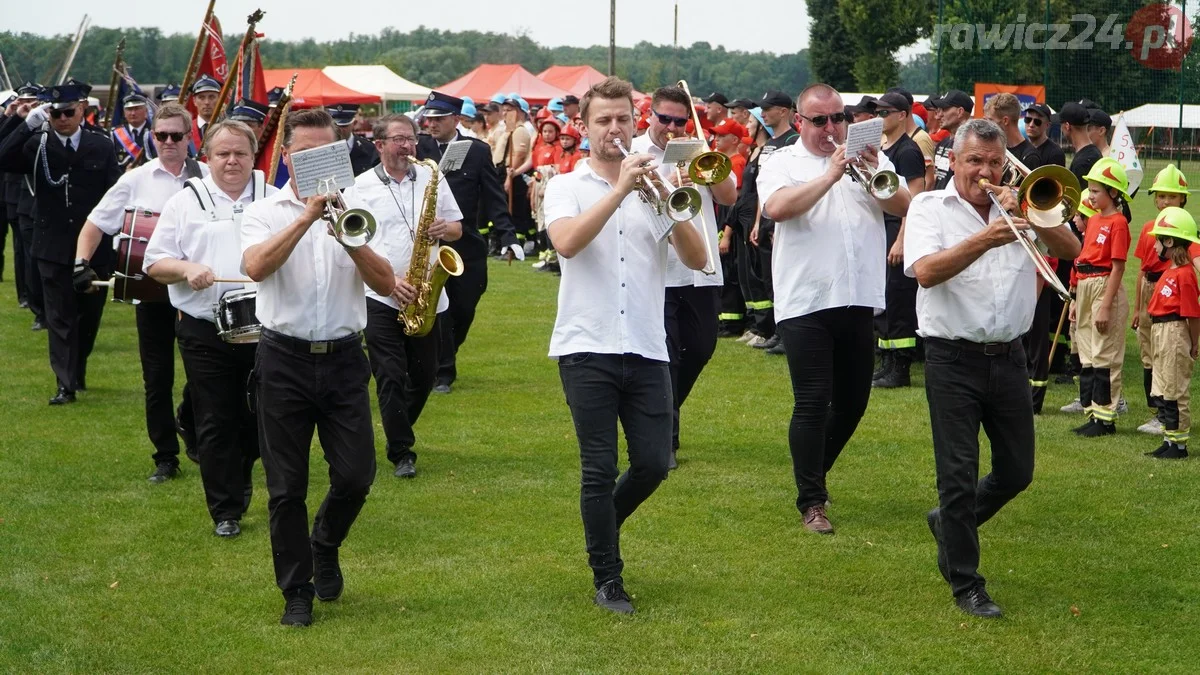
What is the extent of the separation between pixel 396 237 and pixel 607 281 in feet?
10.3

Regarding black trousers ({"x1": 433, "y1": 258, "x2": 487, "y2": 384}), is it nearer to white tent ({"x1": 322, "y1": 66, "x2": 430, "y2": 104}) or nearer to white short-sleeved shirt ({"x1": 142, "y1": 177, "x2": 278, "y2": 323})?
white short-sleeved shirt ({"x1": 142, "y1": 177, "x2": 278, "y2": 323})

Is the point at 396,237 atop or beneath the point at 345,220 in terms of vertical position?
beneath

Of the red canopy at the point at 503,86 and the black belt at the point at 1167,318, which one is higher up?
the red canopy at the point at 503,86

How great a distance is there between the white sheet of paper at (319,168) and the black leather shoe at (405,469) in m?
3.72

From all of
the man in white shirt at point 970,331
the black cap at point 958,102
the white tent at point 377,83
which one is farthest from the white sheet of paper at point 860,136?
the white tent at point 377,83

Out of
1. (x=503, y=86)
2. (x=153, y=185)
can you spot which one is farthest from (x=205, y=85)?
(x=503, y=86)

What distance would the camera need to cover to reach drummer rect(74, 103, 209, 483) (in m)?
8.31

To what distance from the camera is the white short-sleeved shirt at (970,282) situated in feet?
19.7

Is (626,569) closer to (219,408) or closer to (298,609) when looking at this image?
(298,609)

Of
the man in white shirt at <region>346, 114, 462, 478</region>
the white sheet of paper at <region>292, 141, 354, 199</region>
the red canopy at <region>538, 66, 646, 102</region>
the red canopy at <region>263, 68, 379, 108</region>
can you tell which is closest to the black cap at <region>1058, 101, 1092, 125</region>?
the man in white shirt at <region>346, 114, 462, 478</region>

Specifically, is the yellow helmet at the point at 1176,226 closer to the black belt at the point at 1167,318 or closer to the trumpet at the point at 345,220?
the black belt at the point at 1167,318

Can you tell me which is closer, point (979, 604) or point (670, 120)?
point (979, 604)

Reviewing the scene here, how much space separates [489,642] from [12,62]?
30432mm

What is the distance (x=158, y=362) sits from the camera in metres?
8.55
